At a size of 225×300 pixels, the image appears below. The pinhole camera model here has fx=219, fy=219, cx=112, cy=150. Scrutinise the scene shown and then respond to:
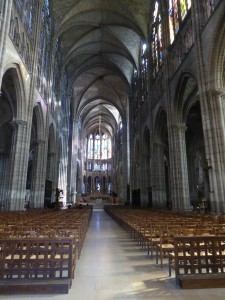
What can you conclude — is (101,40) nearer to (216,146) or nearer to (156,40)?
(156,40)

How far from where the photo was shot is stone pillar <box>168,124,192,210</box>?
14.6 meters

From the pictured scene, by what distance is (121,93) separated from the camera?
40875 millimetres

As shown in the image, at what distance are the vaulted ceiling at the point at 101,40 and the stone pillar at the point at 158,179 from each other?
41.1 ft

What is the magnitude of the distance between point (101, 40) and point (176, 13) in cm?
1472

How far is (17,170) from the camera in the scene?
13539mm

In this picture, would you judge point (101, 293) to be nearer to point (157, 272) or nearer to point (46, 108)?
point (157, 272)

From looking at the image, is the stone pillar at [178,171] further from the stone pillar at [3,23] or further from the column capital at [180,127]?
the stone pillar at [3,23]

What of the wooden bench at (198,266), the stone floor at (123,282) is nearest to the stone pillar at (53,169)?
the stone floor at (123,282)

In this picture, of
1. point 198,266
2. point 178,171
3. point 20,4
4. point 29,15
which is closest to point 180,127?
point 178,171

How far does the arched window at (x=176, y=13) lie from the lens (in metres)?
14.4

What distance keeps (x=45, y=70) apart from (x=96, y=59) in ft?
48.4

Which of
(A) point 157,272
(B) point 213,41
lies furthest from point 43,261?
(B) point 213,41

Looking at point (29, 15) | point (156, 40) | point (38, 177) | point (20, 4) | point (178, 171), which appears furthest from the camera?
point (156, 40)

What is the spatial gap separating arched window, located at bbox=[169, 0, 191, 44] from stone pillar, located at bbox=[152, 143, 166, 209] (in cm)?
945
